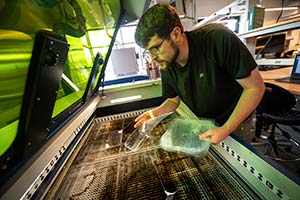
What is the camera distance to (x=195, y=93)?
1141mm

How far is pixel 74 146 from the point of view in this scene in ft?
3.76

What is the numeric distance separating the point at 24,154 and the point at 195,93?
977mm

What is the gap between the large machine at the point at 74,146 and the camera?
1.70 feet

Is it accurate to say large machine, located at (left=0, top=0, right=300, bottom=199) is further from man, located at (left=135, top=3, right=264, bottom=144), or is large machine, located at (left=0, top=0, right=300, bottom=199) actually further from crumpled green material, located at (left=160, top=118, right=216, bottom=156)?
man, located at (left=135, top=3, right=264, bottom=144)

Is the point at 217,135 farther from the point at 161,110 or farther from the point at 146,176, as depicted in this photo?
the point at 161,110

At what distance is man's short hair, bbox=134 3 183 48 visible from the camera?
893 millimetres

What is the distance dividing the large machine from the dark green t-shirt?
29 centimetres


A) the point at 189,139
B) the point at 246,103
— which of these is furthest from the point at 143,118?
the point at 246,103

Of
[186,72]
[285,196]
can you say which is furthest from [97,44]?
[285,196]

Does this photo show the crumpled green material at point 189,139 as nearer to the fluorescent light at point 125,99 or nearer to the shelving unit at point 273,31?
the fluorescent light at point 125,99

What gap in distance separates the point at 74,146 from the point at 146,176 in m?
0.60

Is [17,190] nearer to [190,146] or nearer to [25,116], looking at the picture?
[25,116]

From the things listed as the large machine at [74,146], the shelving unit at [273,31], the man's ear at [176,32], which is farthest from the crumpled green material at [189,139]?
the shelving unit at [273,31]

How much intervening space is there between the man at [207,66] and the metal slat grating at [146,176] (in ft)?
0.58
